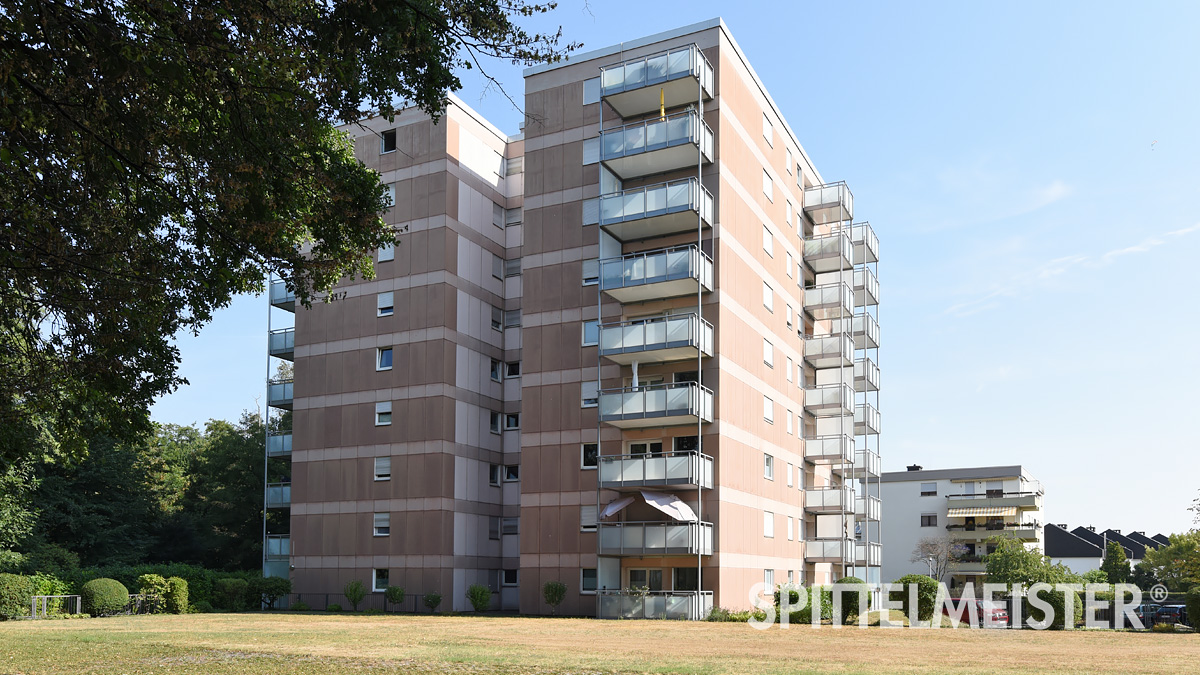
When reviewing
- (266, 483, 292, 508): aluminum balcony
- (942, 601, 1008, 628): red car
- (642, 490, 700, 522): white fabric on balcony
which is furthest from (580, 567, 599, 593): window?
(266, 483, 292, 508): aluminum balcony

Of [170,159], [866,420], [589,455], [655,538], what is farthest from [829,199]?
[170,159]

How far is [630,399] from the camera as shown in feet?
135

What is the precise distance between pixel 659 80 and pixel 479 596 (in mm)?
21984

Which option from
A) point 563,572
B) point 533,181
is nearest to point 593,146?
point 533,181

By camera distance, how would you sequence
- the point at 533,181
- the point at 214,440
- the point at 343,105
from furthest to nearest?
the point at 214,440
the point at 533,181
the point at 343,105

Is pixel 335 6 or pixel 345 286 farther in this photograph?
pixel 345 286

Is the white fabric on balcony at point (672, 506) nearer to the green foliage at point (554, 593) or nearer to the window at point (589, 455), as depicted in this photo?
the window at point (589, 455)

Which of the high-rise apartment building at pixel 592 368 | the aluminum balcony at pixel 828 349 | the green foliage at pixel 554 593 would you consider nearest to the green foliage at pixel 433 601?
the high-rise apartment building at pixel 592 368

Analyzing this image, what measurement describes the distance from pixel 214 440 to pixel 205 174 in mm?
57554

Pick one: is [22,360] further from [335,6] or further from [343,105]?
[335,6]

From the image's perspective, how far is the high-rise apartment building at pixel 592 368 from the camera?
41.7 meters

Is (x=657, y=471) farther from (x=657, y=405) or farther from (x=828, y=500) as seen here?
(x=828, y=500)

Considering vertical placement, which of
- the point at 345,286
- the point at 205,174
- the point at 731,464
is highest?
the point at 345,286

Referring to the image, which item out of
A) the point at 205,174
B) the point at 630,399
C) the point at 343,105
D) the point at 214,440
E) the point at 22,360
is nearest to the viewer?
the point at 343,105
